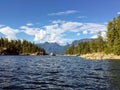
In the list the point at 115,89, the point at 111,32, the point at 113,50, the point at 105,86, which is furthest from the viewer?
the point at 111,32

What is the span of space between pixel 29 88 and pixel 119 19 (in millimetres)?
110855

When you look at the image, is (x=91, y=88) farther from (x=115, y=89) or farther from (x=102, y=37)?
(x=102, y=37)

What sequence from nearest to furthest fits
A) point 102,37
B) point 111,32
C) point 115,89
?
point 115,89, point 111,32, point 102,37

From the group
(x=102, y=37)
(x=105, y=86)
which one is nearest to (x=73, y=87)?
(x=105, y=86)

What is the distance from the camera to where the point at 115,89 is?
2756 centimetres

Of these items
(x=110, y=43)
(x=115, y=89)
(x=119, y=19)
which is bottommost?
(x=115, y=89)

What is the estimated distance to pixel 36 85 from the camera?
99.9ft

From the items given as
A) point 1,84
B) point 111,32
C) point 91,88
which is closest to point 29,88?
point 1,84

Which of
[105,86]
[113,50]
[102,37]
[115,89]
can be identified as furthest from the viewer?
[102,37]

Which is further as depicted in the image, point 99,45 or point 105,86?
point 99,45

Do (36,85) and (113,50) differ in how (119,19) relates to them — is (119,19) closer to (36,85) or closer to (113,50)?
(113,50)

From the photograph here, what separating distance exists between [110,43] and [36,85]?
111997 millimetres

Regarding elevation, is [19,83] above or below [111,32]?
below

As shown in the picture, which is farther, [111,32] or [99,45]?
[99,45]
